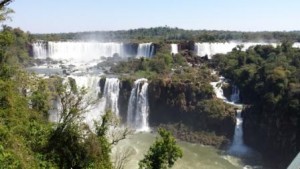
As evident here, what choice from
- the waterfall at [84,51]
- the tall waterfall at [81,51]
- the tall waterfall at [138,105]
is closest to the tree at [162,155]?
the tall waterfall at [138,105]

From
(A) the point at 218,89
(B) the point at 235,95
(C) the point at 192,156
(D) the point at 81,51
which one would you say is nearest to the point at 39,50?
(D) the point at 81,51

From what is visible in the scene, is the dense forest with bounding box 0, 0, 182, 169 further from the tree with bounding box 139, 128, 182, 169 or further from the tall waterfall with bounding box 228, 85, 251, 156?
the tall waterfall with bounding box 228, 85, 251, 156

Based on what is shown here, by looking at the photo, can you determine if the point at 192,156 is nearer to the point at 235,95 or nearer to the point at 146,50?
the point at 235,95

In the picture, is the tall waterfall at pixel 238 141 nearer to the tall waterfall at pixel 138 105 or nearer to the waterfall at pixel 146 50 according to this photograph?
the tall waterfall at pixel 138 105

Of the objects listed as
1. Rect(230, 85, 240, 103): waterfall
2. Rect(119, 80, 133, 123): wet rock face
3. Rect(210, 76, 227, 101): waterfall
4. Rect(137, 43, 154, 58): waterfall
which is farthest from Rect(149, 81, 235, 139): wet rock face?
Rect(137, 43, 154, 58): waterfall

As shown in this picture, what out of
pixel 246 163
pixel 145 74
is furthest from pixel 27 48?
pixel 246 163

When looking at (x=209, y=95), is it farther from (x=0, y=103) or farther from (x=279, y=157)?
(x=0, y=103)
